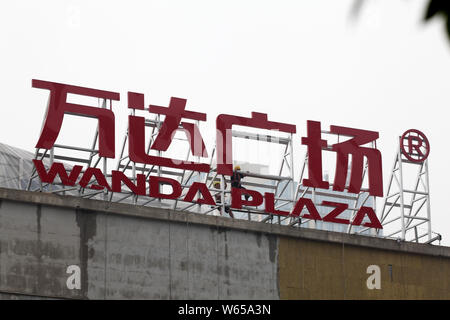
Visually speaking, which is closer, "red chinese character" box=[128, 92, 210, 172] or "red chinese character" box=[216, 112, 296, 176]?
"red chinese character" box=[128, 92, 210, 172]

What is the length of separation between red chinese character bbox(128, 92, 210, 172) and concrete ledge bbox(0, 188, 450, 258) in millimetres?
2094

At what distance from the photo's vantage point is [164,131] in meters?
39.2

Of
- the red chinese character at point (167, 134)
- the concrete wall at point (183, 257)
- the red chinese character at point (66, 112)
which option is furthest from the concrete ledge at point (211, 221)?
the red chinese character at point (66, 112)

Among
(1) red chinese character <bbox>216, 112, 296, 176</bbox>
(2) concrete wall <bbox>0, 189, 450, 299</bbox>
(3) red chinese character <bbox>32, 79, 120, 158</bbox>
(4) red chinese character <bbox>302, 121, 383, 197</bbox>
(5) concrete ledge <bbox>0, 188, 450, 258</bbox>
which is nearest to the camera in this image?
(2) concrete wall <bbox>0, 189, 450, 299</bbox>

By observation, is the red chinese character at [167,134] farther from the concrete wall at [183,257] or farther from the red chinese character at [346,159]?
the red chinese character at [346,159]

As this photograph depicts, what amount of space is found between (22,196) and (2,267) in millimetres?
2796

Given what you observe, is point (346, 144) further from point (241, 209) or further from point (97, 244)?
point (97, 244)

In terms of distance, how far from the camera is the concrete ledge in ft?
115

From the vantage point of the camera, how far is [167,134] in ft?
129

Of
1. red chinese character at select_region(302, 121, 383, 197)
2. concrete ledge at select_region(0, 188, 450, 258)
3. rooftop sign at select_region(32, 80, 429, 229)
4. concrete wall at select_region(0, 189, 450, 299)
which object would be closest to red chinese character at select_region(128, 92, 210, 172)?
rooftop sign at select_region(32, 80, 429, 229)

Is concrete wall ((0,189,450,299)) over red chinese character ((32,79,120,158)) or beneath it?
beneath

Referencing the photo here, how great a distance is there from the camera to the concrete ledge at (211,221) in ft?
115

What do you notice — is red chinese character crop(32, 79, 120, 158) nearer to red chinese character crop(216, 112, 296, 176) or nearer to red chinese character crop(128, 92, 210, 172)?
red chinese character crop(128, 92, 210, 172)
